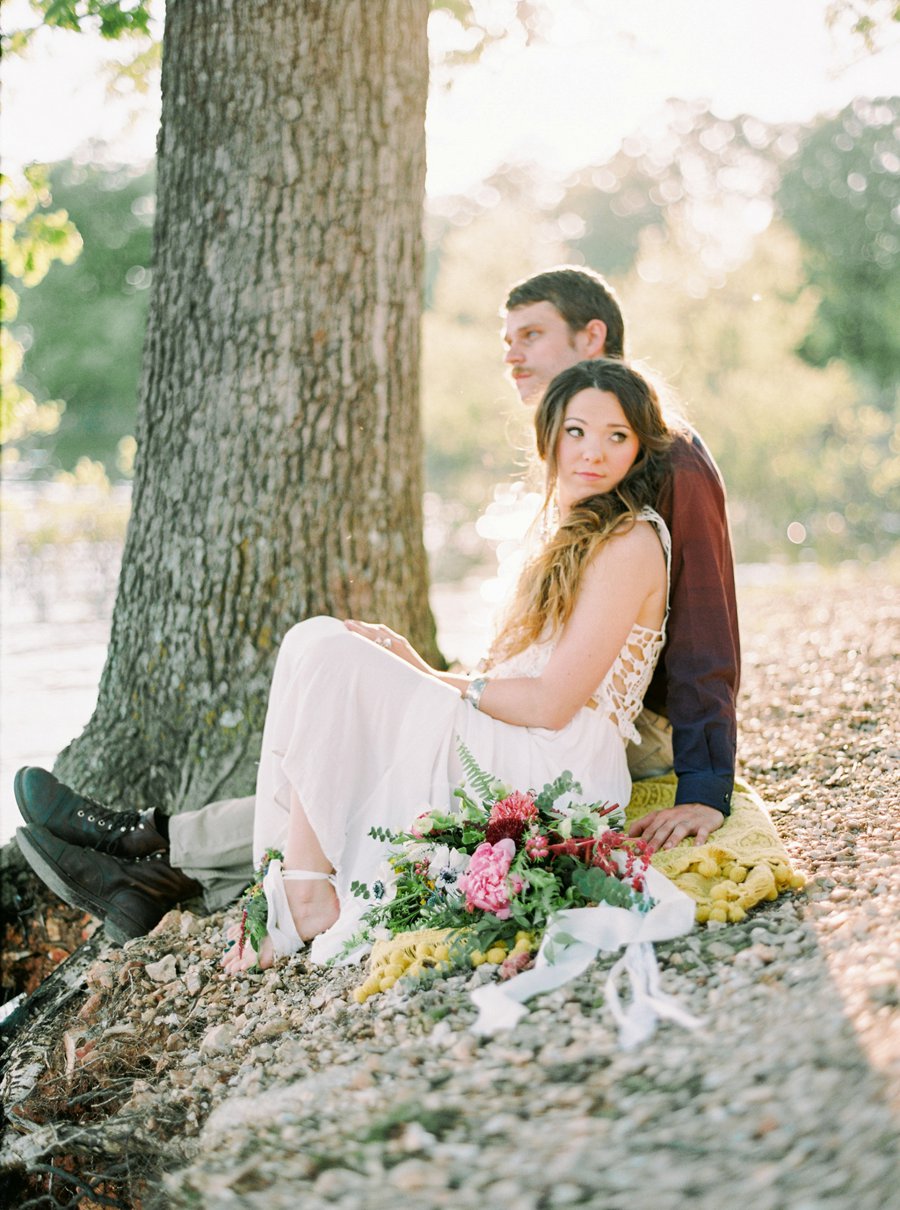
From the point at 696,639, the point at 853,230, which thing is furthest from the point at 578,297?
the point at 853,230

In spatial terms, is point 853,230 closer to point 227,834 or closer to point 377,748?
point 227,834

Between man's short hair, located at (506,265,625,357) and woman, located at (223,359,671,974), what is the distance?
2.76 feet

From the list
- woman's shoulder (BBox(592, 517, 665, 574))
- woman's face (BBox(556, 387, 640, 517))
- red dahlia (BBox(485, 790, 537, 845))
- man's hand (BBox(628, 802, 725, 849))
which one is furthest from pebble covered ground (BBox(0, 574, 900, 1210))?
woman's face (BBox(556, 387, 640, 517))

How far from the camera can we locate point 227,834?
392cm

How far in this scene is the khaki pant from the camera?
3865 mm

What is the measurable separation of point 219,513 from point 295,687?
1252 millimetres

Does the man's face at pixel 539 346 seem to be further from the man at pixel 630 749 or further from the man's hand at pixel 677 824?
the man's hand at pixel 677 824

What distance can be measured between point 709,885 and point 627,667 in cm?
76

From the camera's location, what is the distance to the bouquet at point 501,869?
9.18 feet

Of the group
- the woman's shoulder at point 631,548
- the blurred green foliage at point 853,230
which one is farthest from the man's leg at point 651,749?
the blurred green foliage at point 853,230

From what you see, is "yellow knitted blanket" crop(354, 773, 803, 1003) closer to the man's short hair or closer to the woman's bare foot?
the woman's bare foot

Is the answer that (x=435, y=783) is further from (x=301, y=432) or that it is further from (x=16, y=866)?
(x=16, y=866)

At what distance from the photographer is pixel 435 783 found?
332 cm

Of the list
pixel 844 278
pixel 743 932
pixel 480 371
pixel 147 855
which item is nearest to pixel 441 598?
pixel 480 371
